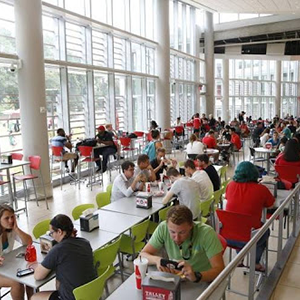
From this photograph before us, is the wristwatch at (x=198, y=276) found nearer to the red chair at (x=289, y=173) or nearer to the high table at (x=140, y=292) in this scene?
the high table at (x=140, y=292)

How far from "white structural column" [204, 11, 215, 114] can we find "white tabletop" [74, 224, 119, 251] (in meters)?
15.0

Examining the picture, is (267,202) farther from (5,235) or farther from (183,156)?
(183,156)

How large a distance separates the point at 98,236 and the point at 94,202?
11.7ft

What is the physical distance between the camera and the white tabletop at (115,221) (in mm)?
3439

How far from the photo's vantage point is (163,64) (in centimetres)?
1238

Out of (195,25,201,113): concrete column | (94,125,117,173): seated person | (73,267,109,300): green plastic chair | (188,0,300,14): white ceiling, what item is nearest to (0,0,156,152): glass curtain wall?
(94,125,117,173): seated person

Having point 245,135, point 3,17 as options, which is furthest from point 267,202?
point 245,135

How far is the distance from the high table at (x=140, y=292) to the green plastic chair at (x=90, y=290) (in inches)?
9.4

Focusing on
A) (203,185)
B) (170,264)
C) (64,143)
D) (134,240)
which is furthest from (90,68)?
(170,264)

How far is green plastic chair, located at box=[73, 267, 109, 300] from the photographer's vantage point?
2.26 metres

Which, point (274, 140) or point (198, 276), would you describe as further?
point (274, 140)

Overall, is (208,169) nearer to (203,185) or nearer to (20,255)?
(203,185)

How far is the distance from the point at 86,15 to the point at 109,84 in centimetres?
206

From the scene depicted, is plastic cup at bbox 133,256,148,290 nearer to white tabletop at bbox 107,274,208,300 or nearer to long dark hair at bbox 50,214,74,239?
white tabletop at bbox 107,274,208,300
